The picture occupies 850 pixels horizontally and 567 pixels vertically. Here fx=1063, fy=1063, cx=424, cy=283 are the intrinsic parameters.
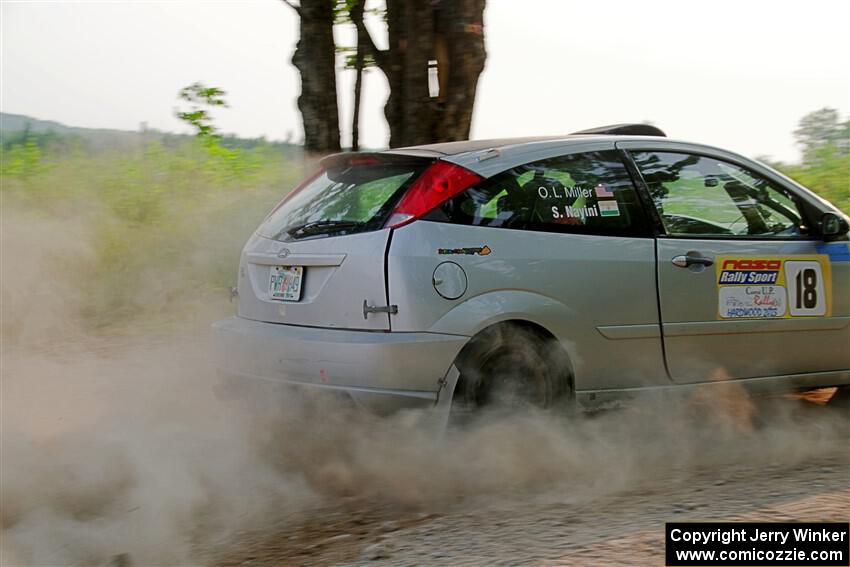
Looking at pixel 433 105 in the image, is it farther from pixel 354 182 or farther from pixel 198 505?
pixel 198 505

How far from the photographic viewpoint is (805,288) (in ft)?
19.7

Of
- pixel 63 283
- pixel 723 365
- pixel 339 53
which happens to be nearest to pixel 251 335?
pixel 723 365

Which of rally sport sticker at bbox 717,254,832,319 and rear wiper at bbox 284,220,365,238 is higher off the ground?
rear wiper at bbox 284,220,365,238

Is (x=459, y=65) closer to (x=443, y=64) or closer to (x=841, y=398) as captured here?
(x=443, y=64)

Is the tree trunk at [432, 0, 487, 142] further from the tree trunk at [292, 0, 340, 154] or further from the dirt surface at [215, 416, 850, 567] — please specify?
the dirt surface at [215, 416, 850, 567]

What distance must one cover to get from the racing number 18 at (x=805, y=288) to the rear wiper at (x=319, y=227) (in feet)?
8.28

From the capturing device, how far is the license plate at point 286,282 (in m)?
5.25

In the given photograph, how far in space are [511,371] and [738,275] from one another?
4.99ft

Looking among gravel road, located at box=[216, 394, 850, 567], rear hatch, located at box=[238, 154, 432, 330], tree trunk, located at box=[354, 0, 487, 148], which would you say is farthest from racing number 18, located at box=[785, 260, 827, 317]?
tree trunk, located at box=[354, 0, 487, 148]

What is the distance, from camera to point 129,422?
650cm

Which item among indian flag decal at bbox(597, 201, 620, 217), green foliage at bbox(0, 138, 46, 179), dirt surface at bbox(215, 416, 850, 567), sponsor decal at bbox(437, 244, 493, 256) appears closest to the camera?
dirt surface at bbox(215, 416, 850, 567)

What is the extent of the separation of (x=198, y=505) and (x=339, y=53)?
880 centimetres

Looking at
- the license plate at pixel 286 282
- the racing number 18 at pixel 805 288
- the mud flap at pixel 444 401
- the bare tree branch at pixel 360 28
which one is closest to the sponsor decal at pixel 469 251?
the mud flap at pixel 444 401

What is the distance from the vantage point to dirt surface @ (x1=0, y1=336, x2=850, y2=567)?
14.3 feet
